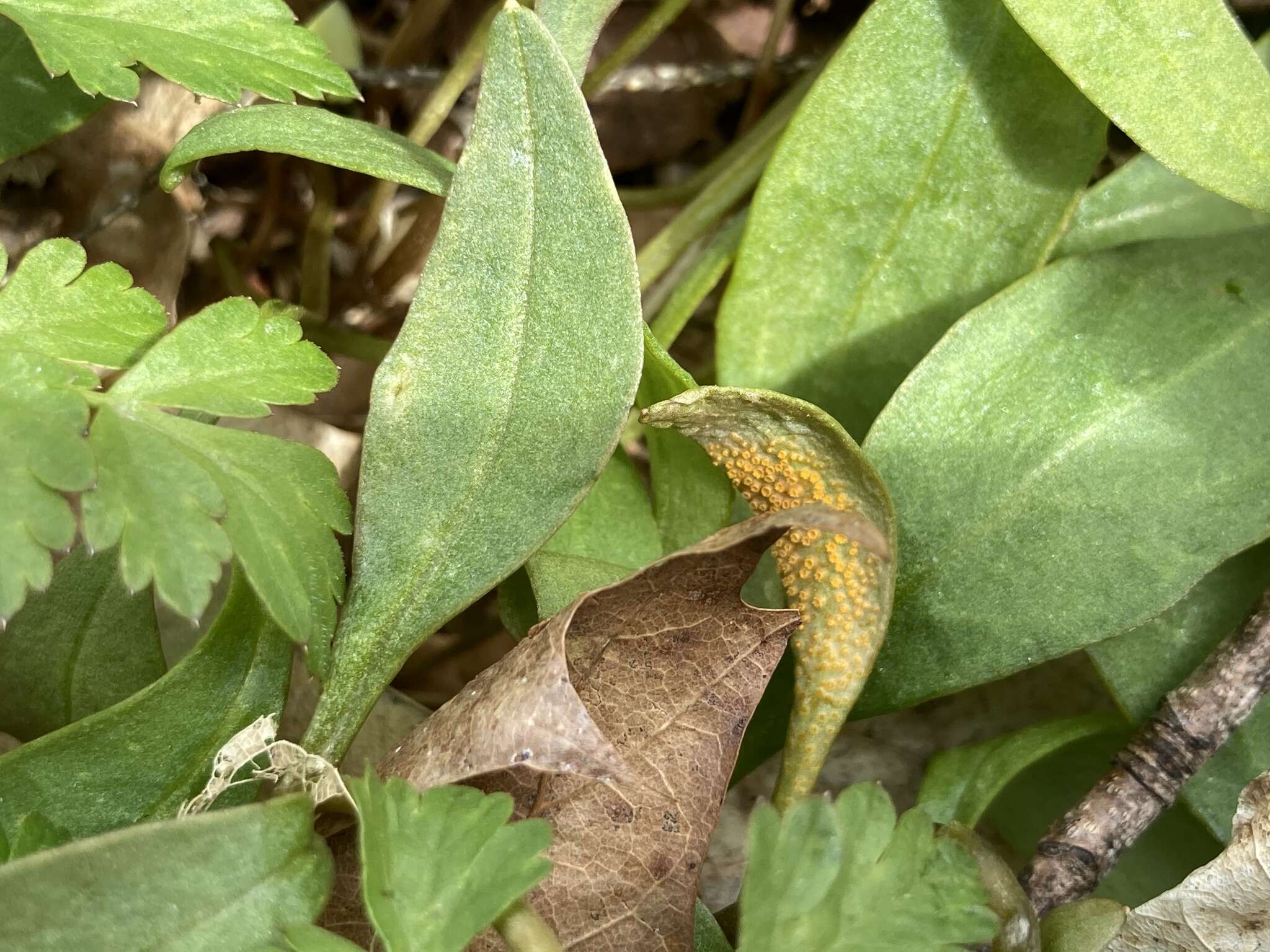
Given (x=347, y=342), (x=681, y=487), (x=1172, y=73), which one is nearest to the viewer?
(x=1172, y=73)

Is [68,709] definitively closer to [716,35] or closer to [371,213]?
[371,213]

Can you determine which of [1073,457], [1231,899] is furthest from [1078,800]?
[1073,457]

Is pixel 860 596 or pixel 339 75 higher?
pixel 339 75

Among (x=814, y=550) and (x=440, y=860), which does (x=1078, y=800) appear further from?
(x=440, y=860)

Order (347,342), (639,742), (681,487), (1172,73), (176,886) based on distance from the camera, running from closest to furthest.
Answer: (176,886) → (639,742) → (1172,73) → (681,487) → (347,342)

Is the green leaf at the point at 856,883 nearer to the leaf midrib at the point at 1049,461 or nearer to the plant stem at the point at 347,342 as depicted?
the leaf midrib at the point at 1049,461

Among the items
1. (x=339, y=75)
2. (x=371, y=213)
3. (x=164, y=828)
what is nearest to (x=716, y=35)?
(x=371, y=213)
